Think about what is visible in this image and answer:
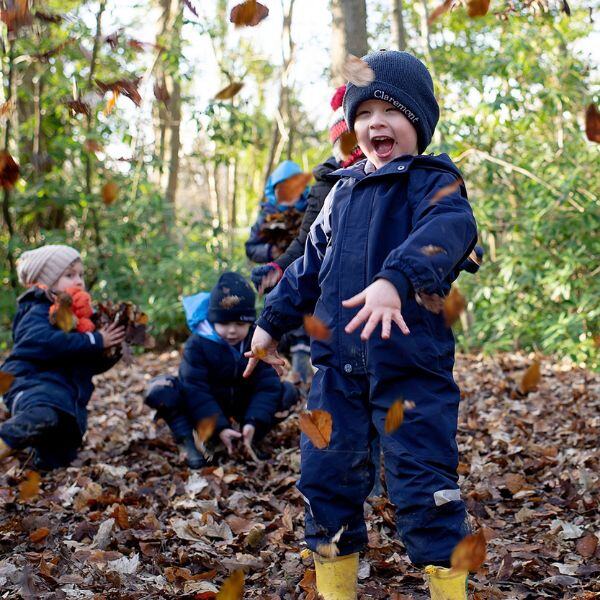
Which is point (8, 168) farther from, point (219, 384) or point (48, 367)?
point (219, 384)

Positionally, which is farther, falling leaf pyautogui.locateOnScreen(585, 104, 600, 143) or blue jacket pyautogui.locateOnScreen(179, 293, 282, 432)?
blue jacket pyautogui.locateOnScreen(179, 293, 282, 432)

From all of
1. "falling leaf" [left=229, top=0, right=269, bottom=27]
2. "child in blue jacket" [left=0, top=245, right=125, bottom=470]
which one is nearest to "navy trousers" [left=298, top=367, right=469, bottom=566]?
"falling leaf" [left=229, top=0, right=269, bottom=27]

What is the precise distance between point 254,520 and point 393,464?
4.51ft

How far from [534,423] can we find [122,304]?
2.81m

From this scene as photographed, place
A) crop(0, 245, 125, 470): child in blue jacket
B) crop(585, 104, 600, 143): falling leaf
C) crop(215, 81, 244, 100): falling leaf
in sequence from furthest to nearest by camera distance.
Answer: crop(0, 245, 125, 470): child in blue jacket < crop(215, 81, 244, 100): falling leaf < crop(585, 104, 600, 143): falling leaf

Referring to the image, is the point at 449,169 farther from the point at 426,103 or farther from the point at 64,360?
the point at 64,360

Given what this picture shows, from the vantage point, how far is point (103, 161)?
10500mm

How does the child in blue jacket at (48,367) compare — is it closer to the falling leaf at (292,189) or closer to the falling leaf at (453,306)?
the falling leaf at (292,189)

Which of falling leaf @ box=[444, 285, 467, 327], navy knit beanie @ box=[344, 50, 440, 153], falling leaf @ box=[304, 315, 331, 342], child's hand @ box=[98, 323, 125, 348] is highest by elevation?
navy knit beanie @ box=[344, 50, 440, 153]

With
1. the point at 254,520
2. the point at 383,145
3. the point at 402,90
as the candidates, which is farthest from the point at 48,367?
the point at 402,90

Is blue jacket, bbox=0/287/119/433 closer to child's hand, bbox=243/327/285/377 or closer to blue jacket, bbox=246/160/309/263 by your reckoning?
blue jacket, bbox=246/160/309/263

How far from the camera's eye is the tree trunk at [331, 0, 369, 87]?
5.93 metres

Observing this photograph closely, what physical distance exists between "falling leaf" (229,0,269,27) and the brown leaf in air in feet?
1.90

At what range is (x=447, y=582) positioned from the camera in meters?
2.20
